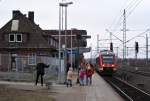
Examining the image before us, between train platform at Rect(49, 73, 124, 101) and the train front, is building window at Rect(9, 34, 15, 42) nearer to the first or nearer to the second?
the train front

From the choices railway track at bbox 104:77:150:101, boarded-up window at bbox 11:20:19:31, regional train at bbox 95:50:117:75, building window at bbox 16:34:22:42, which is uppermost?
boarded-up window at bbox 11:20:19:31

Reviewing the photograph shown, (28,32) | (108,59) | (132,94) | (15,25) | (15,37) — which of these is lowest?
(132,94)

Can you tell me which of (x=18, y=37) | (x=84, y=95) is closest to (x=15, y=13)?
(x=18, y=37)

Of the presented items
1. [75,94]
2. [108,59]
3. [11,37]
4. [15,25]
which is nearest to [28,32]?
[15,25]

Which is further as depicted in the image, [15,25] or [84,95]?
[15,25]

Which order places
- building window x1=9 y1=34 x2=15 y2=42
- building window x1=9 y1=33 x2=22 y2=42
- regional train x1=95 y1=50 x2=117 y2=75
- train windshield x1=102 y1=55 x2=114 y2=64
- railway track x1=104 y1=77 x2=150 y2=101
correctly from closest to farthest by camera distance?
railway track x1=104 y1=77 x2=150 y2=101, regional train x1=95 y1=50 x2=117 y2=75, train windshield x1=102 y1=55 x2=114 y2=64, building window x1=9 y1=33 x2=22 y2=42, building window x1=9 y1=34 x2=15 y2=42

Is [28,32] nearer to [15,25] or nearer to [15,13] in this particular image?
[15,25]

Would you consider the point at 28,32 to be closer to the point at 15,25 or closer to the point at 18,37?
the point at 18,37

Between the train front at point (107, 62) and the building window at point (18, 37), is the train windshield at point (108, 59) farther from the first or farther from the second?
the building window at point (18, 37)

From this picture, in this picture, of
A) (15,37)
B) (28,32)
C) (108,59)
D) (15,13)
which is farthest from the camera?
(15,13)

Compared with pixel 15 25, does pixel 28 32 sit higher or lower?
lower

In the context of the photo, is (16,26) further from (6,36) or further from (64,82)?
(64,82)

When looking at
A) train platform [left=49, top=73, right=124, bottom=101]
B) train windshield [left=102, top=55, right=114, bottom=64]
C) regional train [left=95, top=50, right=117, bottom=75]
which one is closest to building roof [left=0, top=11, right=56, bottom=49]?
regional train [left=95, top=50, right=117, bottom=75]

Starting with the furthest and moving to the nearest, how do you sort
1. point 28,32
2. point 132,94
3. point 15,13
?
point 15,13 < point 28,32 < point 132,94
